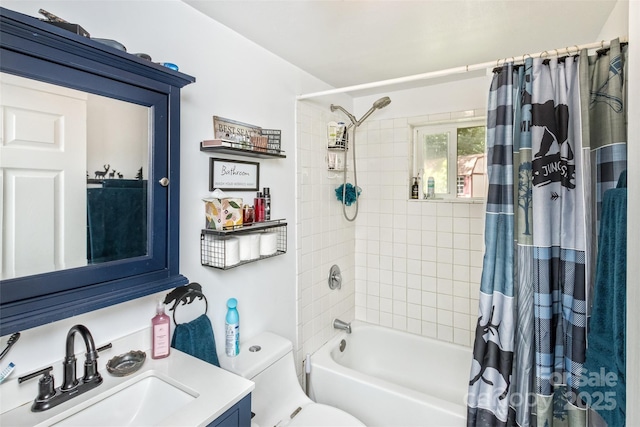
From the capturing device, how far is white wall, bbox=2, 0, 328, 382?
3.54 ft

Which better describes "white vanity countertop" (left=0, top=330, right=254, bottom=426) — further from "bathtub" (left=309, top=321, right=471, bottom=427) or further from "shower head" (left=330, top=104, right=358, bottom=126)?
"shower head" (left=330, top=104, right=358, bottom=126)

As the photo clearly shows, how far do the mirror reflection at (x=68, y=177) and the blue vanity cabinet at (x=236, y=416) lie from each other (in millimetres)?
589

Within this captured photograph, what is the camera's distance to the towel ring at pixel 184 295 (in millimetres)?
1360

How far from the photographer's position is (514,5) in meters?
1.38

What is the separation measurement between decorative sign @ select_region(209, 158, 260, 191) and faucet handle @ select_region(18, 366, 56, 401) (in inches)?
34.2

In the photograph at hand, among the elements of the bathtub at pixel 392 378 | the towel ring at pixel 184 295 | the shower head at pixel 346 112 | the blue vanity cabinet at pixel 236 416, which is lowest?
the bathtub at pixel 392 378

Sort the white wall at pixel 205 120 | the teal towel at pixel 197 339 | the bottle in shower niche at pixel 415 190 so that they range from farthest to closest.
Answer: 1. the bottle in shower niche at pixel 415 190
2. the teal towel at pixel 197 339
3. the white wall at pixel 205 120

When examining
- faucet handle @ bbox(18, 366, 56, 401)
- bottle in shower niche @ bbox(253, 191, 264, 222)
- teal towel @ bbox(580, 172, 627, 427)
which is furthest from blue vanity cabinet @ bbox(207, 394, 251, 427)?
teal towel @ bbox(580, 172, 627, 427)

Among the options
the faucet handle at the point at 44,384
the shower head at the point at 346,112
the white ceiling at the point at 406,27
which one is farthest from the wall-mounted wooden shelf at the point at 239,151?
the faucet handle at the point at 44,384

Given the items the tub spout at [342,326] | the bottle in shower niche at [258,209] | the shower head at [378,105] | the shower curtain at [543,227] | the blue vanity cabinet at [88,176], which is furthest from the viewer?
the tub spout at [342,326]

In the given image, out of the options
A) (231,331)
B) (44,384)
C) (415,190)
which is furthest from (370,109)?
(44,384)

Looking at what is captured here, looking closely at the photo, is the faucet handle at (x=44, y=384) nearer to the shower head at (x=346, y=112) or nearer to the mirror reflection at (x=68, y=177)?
the mirror reflection at (x=68, y=177)

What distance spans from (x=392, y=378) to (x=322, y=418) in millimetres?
1025

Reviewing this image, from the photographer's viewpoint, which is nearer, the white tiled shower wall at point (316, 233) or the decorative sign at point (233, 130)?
the decorative sign at point (233, 130)
